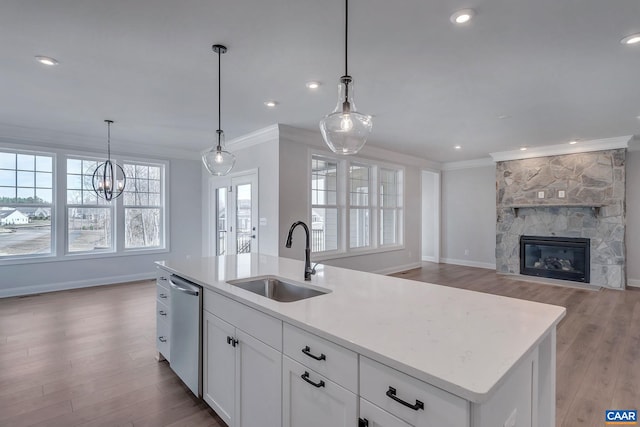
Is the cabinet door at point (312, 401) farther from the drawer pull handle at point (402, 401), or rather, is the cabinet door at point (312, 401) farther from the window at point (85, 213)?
the window at point (85, 213)

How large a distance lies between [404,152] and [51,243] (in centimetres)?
666

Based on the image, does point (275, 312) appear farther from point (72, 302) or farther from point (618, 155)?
point (618, 155)

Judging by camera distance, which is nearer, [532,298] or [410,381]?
[410,381]

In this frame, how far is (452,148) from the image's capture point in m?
6.31

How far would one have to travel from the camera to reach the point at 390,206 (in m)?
6.88

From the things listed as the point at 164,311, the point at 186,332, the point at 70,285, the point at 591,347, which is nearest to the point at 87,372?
the point at 164,311

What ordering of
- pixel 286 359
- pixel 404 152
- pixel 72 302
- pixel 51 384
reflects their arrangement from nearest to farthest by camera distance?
pixel 286 359 < pixel 51 384 < pixel 72 302 < pixel 404 152

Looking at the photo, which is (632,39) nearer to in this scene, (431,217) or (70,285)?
(431,217)

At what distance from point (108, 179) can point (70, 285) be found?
6.26ft

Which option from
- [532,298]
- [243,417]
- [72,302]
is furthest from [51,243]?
[532,298]

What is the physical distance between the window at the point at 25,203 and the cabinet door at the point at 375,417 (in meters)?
6.26

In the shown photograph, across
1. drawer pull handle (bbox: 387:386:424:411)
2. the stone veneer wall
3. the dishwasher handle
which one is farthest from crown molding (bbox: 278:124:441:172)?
→ drawer pull handle (bbox: 387:386:424:411)

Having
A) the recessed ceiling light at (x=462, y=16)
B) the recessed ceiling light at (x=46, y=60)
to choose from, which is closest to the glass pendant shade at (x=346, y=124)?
the recessed ceiling light at (x=462, y=16)

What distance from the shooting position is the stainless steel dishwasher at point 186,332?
2158 mm
